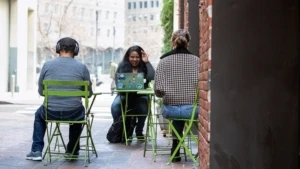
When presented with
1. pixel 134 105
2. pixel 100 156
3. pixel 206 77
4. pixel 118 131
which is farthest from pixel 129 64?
pixel 206 77

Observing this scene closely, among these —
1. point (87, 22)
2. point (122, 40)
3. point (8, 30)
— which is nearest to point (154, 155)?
point (8, 30)

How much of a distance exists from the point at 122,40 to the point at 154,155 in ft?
249

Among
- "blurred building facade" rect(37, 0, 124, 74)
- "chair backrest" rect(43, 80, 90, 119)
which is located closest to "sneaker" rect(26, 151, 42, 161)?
"chair backrest" rect(43, 80, 90, 119)

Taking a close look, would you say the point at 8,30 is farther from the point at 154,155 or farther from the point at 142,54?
the point at 154,155

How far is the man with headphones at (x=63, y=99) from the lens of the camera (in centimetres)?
708

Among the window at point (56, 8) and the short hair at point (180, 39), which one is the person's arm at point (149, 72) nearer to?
the short hair at point (180, 39)

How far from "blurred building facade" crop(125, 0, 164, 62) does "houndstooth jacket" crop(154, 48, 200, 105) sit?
2023 inches

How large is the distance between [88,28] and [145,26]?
829cm

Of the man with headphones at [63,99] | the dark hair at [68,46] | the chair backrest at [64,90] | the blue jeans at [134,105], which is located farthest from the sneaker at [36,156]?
the blue jeans at [134,105]

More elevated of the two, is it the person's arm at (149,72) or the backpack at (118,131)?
the person's arm at (149,72)

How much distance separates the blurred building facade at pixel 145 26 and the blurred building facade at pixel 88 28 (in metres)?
2.03

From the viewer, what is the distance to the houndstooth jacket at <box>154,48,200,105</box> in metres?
6.97

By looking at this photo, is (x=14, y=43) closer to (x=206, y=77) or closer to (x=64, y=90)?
(x=64, y=90)

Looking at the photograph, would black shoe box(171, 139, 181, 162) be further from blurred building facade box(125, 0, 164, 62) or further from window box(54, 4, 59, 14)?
window box(54, 4, 59, 14)
